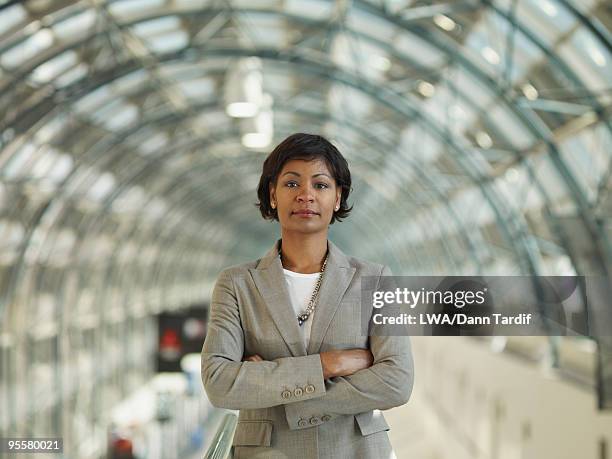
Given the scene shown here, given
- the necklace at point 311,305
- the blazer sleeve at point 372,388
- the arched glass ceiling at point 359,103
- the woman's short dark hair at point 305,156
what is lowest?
the blazer sleeve at point 372,388

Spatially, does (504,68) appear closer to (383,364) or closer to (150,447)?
(383,364)

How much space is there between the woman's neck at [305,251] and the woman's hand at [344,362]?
38 centimetres

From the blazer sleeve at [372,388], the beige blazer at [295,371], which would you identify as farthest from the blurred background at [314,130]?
the blazer sleeve at [372,388]

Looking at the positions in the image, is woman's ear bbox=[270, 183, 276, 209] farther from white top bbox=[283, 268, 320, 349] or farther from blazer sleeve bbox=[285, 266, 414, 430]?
blazer sleeve bbox=[285, 266, 414, 430]

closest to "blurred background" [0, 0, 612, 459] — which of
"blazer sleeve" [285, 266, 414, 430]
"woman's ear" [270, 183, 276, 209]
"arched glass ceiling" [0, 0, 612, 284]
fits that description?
"arched glass ceiling" [0, 0, 612, 284]

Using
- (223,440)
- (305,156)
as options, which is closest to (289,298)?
(305,156)

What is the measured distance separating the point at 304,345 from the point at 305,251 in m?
0.39

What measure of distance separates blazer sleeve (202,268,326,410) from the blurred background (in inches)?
32.6

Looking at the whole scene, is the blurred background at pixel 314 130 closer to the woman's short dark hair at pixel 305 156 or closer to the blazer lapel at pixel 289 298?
Result: the blazer lapel at pixel 289 298

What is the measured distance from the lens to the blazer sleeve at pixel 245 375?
3.18m

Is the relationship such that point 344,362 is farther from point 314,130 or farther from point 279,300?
point 314,130

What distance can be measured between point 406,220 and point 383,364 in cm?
3506

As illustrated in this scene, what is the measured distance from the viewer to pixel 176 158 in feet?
110

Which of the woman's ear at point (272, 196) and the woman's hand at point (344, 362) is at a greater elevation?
the woman's ear at point (272, 196)
